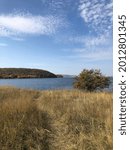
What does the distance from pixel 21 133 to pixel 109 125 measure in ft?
5.84

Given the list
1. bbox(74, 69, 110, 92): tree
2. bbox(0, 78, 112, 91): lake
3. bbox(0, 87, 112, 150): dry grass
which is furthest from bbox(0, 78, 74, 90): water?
bbox(0, 87, 112, 150): dry grass

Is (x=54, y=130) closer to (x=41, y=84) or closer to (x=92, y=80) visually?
(x=92, y=80)

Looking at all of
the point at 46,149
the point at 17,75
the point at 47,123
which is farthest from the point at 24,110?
the point at 17,75

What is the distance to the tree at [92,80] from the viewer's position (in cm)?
2000

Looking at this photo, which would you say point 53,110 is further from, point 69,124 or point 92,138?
point 92,138

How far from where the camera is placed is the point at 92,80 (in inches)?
796

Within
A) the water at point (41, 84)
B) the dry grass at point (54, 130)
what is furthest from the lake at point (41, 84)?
the dry grass at point (54, 130)

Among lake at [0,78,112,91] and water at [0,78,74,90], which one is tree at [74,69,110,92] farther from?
water at [0,78,74,90]

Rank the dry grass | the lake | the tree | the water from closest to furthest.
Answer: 1. the dry grass
2. the tree
3. the lake
4. the water

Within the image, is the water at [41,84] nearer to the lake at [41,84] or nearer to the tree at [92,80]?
the lake at [41,84]

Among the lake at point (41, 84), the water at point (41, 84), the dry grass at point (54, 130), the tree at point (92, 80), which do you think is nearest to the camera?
the dry grass at point (54, 130)

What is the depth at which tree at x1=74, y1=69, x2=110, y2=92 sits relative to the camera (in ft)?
65.6

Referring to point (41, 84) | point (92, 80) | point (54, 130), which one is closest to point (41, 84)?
point (41, 84)

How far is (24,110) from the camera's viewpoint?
7.11 metres
